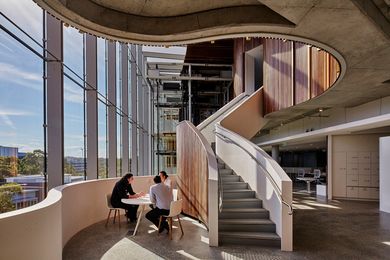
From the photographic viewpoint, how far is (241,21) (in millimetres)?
3732

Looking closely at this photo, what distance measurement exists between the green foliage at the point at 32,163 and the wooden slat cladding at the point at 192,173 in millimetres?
3146

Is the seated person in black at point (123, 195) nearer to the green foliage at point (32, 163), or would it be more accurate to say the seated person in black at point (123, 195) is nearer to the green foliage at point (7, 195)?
the green foliage at point (32, 163)

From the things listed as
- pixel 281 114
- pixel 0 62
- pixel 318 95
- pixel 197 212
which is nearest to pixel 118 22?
pixel 0 62

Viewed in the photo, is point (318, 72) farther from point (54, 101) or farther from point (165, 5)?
point (54, 101)

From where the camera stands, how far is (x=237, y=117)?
36.9 feet

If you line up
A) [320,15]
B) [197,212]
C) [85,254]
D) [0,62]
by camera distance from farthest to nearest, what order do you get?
[197,212]
[85,254]
[0,62]
[320,15]

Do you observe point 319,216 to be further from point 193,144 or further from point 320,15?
point 320,15

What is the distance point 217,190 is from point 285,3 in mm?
3371

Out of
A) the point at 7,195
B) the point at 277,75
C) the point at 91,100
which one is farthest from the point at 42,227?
the point at 277,75

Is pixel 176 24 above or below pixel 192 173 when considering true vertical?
above

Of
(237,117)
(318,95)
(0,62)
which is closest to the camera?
(0,62)

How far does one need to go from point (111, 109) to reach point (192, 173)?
12.2 ft

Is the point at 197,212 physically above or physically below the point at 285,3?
below

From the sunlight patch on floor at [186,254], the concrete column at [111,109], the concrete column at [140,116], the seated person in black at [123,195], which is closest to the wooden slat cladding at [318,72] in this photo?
the sunlight patch on floor at [186,254]
